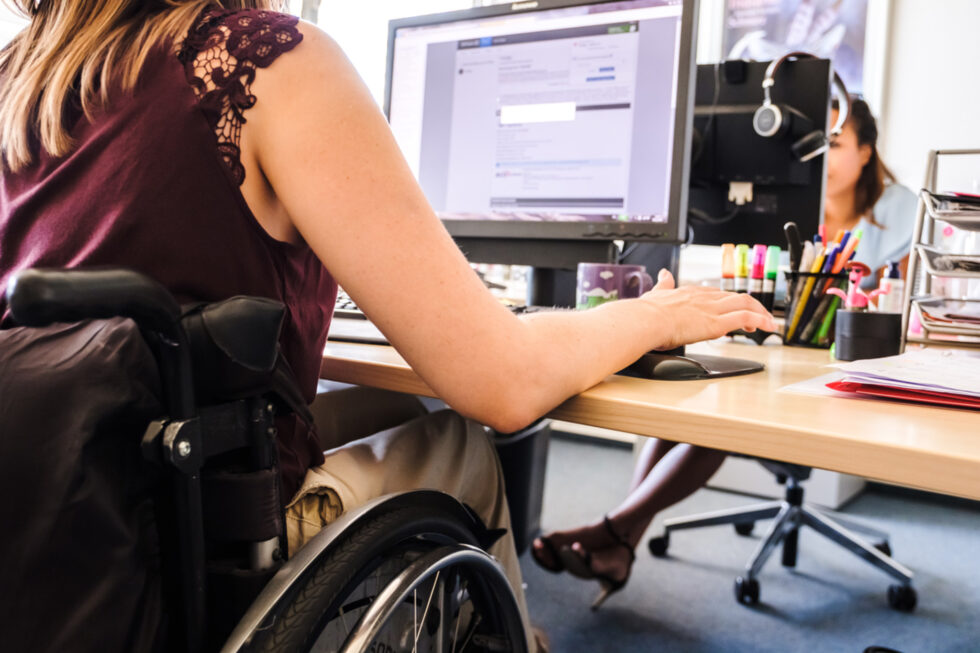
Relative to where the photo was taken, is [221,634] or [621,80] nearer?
[221,634]

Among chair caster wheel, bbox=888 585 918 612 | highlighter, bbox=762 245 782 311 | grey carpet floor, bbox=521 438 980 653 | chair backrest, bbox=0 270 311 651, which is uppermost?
highlighter, bbox=762 245 782 311

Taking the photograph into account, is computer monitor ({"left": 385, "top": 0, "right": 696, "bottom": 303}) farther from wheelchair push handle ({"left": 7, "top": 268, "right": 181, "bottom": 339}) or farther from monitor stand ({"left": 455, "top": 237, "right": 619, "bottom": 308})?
wheelchair push handle ({"left": 7, "top": 268, "right": 181, "bottom": 339})

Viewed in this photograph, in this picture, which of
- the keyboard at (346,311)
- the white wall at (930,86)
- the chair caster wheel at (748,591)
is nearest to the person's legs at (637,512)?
the chair caster wheel at (748,591)

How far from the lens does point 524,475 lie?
1.83m

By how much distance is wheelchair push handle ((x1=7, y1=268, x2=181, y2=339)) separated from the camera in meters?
0.34

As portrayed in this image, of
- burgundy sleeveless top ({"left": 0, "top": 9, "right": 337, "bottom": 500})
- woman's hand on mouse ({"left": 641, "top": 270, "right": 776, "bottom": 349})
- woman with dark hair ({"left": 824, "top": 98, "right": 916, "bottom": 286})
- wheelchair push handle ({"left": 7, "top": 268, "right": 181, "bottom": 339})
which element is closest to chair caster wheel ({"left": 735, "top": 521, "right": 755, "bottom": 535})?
woman with dark hair ({"left": 824, "top": 98, "right": 916, "bottom": 286})

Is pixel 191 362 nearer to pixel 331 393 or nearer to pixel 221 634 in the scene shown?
pixel 221 634

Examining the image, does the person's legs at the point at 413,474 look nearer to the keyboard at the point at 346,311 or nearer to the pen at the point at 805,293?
the keyboard at the point at 346,311

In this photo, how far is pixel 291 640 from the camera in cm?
48

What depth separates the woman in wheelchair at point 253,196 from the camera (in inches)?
22.2

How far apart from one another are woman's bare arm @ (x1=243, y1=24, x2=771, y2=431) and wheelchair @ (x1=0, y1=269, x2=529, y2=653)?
110mm

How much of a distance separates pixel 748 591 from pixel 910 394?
1.22 meters

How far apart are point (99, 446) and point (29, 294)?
113 mm

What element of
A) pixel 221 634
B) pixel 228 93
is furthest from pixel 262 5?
pixel 221 634
